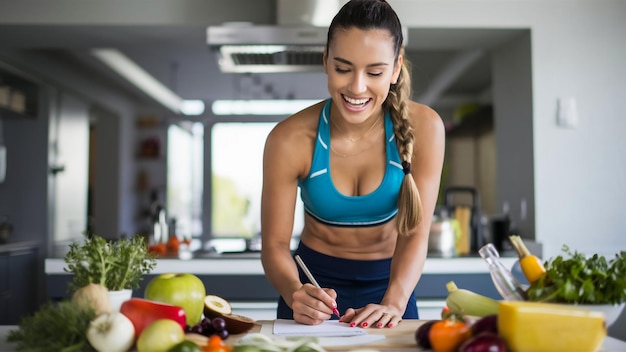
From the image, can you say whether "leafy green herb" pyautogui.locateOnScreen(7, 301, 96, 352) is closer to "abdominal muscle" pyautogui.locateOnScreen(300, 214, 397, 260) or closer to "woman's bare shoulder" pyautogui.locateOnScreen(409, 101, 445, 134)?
"abdominal muscle" pyautogui.locateOnScreen(300, 214, 397, 260)

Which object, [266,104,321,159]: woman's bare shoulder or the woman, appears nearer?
the woman

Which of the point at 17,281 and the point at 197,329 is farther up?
the point at 197,329

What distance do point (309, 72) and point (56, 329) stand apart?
3.43 metres

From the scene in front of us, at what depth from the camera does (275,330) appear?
4.47 feet

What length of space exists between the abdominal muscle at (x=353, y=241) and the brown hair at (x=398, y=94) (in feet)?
0.69

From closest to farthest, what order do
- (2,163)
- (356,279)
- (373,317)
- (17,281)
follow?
(373,317), (356,279), (17,281), (2,163)

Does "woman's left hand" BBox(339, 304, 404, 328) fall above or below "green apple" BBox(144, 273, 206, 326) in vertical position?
below

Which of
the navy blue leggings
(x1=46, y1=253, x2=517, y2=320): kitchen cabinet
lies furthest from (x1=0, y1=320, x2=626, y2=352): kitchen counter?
(x1=46, y1=253, x2=517, y2=320): kitchen cabinet

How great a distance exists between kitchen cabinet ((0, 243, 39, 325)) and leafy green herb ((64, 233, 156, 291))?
3599 mm

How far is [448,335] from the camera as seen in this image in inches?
42.9

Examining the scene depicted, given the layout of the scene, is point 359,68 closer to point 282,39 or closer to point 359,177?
point 359,177

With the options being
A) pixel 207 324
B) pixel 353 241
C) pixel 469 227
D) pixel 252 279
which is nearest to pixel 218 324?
pixel 207 324

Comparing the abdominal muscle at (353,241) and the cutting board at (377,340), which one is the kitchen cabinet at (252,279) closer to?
the abdominal muscle at (353,241)

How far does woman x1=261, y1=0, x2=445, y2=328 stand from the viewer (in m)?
1.54
